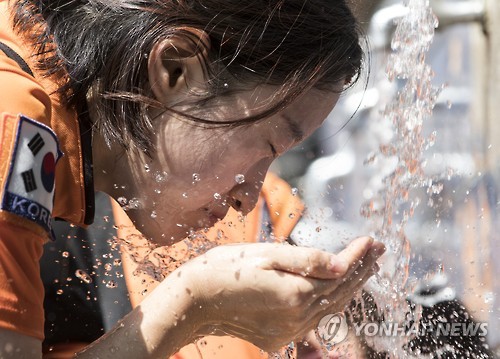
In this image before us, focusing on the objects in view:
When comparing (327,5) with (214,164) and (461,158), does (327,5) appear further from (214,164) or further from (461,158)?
(461,158)

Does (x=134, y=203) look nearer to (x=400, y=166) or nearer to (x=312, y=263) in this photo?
(x=312, y=263)

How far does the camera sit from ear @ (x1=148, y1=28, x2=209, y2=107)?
4.11 feet

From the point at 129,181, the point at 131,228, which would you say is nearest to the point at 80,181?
the point at 129,181

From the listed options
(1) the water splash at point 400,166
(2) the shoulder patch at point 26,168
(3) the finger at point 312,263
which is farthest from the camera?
(1) the water splash at point 400,166

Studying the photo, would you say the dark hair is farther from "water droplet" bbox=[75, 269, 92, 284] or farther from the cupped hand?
"water droplet" bbox=[75, 269, 92, 284]

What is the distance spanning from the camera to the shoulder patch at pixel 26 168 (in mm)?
992

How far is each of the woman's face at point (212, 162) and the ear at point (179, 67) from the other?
4cm

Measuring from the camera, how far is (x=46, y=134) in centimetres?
107

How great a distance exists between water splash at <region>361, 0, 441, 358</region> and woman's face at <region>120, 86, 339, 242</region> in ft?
1.08

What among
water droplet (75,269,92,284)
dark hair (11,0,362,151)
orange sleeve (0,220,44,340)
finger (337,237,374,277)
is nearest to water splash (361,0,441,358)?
finger (337,237,374,277)

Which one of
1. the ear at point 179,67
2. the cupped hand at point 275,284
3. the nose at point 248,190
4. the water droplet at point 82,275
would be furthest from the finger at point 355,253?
the water droplet at point 82,275

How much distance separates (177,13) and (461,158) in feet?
6.31

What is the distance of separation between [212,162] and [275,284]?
228 mm

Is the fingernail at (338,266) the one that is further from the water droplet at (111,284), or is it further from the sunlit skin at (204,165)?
the water droplet at (111,284)
